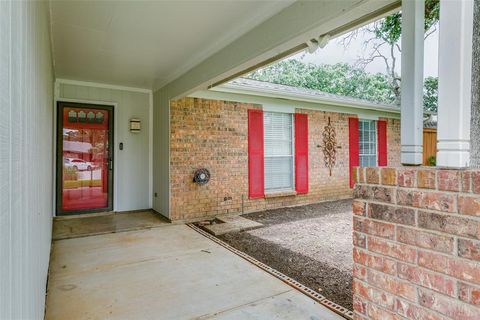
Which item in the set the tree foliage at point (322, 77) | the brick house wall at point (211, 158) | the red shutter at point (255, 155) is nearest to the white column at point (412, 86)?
the brick house wall at point (211, 158)

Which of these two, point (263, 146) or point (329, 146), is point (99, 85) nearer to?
point (263, 146)

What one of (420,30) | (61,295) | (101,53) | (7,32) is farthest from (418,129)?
(101,53)

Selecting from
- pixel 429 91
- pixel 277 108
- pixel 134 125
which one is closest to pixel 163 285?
pixel 134 125

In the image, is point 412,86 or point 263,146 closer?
point 412,86

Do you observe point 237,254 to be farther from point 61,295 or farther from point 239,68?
point 239,68

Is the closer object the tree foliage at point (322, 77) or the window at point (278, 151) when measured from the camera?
the window at point (278, 151)

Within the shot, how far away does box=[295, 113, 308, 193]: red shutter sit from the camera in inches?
296

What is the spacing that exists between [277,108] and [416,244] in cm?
607

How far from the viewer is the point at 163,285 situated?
315 centimetres

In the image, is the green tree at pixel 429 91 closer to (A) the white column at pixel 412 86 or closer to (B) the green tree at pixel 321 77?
(A) the white column at pixel 412 86

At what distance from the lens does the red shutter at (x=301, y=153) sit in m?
7.53

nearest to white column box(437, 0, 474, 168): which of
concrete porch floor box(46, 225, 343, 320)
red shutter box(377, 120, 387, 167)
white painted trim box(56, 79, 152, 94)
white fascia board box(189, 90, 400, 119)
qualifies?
concrete porch floor box(46, 225, 343, 320)

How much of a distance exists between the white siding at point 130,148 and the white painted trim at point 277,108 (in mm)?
2727

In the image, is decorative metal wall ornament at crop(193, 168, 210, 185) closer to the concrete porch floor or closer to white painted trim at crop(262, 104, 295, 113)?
the concrete porch floor
